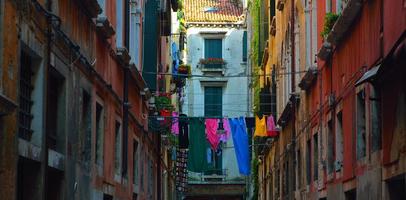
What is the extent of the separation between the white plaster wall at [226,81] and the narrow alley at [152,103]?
75.2ft

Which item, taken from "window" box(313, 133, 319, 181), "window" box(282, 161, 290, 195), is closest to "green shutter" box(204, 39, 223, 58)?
"window" box(282, 161, 290, 195)

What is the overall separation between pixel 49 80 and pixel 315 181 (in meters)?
12.1

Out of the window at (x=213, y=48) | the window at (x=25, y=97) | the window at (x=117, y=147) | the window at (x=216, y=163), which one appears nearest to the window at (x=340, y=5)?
the window at (x=117, y=147)

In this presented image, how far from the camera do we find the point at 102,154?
61.4 ft

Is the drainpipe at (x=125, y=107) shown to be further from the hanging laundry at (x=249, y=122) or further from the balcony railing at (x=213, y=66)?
the balcony railing at (x=213, y=66)

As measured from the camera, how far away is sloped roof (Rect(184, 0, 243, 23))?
66.2m

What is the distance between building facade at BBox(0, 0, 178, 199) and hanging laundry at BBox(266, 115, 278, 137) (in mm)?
11642

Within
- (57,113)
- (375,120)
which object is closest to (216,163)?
(375,120)

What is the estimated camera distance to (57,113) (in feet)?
46.5

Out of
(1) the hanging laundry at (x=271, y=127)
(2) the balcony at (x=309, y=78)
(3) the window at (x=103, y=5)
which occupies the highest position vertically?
(1) the hanging laundry at (x=271, y=127)

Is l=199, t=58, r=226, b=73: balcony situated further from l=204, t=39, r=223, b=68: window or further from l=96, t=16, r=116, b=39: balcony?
l=96, t=16, r=116, b=39: balcony

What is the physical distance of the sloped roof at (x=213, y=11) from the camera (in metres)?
66.2

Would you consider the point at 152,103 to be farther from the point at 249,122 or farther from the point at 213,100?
the point at 213,100

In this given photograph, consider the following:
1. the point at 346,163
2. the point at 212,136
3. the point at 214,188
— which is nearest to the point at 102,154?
the point at 346,163
